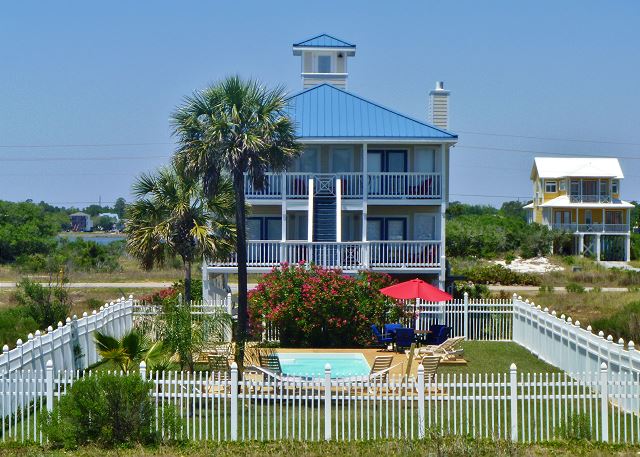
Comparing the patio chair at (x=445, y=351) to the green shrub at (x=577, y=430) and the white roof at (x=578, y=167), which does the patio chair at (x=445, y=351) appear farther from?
the white roof at (x=578, y=167)

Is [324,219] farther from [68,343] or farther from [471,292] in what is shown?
[68,343]

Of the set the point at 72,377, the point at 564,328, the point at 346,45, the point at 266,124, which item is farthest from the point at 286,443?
the point at 346,45

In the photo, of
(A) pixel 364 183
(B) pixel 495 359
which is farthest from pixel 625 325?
(A) pixel 364 183

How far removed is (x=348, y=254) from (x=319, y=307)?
5.21m

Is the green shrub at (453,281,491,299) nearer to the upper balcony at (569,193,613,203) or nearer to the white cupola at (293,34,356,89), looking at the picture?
the white cupola at (293,34,356,89)

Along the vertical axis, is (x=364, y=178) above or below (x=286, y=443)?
above

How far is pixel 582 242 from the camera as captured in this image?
80875mm

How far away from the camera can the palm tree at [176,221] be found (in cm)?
2866

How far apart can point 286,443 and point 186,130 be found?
38.7 ft

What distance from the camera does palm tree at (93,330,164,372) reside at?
18469 millimetres

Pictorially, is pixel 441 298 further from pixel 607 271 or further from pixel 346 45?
pixel 607 271

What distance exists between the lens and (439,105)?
3853cm

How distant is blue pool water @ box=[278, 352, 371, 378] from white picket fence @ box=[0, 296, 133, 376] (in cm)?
464

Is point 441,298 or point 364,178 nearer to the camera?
point 441,298
